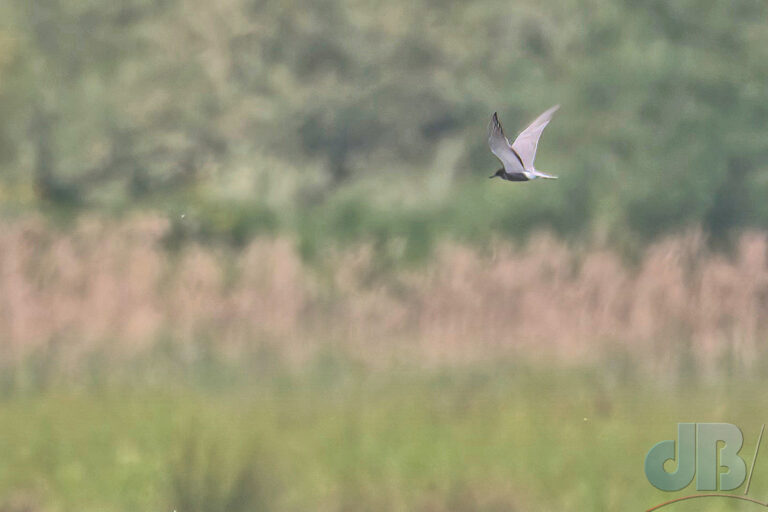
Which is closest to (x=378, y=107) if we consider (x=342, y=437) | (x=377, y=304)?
(x=377, y=304)

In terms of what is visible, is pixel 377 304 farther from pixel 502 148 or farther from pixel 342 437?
pixel 502 148

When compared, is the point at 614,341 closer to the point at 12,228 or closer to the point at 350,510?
the point at 350,510

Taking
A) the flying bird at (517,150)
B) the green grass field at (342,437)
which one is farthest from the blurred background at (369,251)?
the flying bird at (517,150)

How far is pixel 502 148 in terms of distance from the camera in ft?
14.5

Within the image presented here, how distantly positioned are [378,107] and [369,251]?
10.1ft

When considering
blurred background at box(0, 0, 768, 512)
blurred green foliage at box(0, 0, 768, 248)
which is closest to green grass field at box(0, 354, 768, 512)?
blurred background at box(0, 0, 768, 512)

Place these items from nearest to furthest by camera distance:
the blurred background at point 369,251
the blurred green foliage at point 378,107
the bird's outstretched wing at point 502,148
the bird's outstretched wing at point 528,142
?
the bird's outstretched wing at point 502,148 < the bird's outstretched wing at point 528,142 < the blurred background at point 369,251 < the blurred green foliage at point 378,107

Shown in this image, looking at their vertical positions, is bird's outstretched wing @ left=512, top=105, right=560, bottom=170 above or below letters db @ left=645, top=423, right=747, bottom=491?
above

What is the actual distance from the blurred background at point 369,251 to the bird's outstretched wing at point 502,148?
118 cm

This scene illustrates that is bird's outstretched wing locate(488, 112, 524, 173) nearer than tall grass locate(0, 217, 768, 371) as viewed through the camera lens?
Yes

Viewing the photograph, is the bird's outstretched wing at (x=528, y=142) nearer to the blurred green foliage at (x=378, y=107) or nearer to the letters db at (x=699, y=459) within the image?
the letters db at (x=699, y=459)

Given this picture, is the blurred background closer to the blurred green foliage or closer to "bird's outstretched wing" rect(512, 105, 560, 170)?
the blurred green foliage

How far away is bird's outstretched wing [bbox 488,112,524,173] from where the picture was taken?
4.28 meters

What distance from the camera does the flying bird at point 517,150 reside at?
14.1 ft
